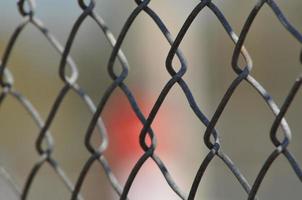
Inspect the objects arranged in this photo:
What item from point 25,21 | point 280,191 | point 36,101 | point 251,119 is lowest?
point 280,191

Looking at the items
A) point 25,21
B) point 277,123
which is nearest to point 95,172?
point 25,21

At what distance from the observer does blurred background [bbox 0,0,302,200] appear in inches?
157

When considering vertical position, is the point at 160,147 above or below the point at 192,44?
below

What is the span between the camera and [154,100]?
412 centimetres

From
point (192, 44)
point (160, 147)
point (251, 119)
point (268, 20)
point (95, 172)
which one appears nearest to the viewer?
point (160, 147)

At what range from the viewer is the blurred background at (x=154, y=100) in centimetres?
400

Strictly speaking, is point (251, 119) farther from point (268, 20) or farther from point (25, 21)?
point (25, 21)

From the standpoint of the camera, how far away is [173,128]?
4.72 meters

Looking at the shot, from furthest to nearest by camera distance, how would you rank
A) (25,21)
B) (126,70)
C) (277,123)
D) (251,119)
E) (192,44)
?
(251,119)
(192,44)
(25,21)
(126,70)
(277,123)

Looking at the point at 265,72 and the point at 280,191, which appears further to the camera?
the point at 265,72

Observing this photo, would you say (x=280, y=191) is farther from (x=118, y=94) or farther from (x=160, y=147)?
(x=118, y=94)

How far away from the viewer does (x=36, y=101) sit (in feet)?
15.8

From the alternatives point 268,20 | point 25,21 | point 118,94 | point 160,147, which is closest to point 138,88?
point 118,94

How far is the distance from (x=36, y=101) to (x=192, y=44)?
1395 millimetres
